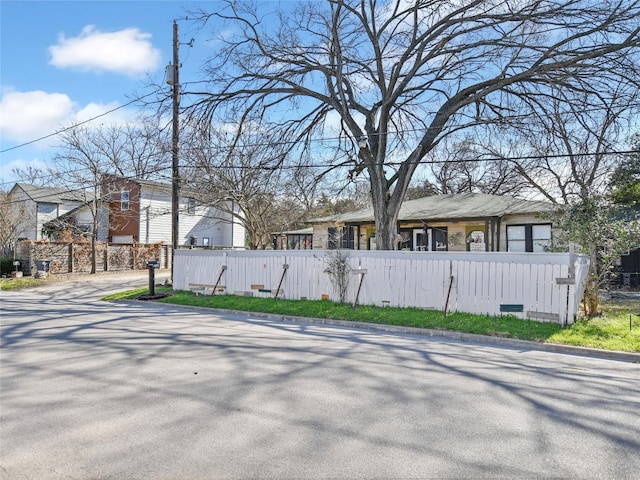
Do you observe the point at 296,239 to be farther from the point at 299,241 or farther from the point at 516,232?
the point at 516,232

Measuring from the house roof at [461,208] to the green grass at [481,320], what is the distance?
19.5 feet

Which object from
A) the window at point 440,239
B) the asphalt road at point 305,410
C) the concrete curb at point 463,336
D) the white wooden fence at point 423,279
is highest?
the window at point 440,239

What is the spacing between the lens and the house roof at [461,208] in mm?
18859

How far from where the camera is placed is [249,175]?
875 inches

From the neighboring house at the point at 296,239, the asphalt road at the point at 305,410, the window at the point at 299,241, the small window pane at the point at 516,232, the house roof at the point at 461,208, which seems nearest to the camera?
the asphalt road at the point at 305,410

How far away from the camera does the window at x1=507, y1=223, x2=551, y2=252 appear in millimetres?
19062

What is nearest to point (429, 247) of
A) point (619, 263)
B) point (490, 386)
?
point (619, 263)

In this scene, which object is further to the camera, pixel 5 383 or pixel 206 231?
pixel 206 231

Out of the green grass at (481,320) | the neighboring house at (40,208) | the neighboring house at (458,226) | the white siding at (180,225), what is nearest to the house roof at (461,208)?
the neighboring house at (458,226)

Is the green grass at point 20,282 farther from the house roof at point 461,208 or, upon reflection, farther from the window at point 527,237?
the window at point 527,237

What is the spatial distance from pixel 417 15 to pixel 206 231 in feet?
83.6

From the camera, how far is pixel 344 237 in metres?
23.9

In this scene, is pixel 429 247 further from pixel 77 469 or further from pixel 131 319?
pixel 77 469

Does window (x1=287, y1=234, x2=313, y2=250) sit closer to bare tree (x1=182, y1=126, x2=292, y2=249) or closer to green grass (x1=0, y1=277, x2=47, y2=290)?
bare tree (x1=182, y1=126, x2=292, y2=249)
